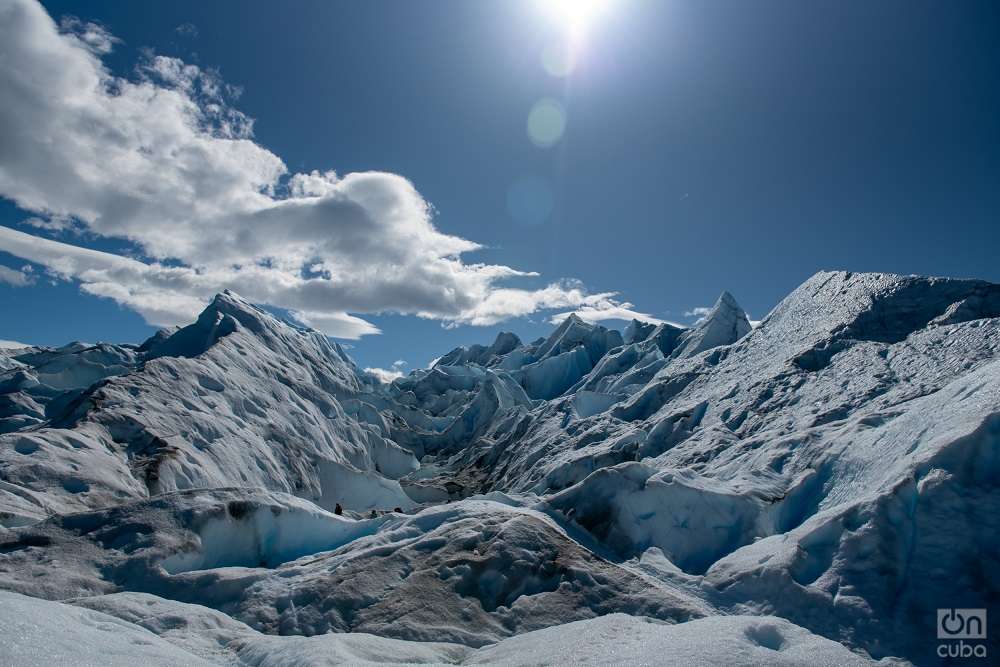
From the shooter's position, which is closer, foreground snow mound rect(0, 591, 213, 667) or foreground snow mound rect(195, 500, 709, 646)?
foreground snow mound rect(0, 591, 213, 667)

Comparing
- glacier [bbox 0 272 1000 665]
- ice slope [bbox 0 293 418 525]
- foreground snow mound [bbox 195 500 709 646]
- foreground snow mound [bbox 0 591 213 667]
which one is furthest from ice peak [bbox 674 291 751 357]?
foreground snow mound [bbox 0 591 213 667]

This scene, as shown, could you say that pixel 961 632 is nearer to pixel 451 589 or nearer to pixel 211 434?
pixel 451 589

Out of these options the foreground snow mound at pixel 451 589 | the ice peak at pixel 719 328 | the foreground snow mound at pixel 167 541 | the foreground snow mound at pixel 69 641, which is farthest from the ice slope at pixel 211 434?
the ice peak at pixel 719 328

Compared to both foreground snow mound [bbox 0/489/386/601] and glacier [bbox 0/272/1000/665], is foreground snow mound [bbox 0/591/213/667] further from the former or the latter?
foreground snow mound [bbox 0/489/386/601]

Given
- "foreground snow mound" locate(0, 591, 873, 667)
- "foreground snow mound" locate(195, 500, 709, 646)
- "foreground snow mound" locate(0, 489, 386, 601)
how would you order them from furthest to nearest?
"foreground snow mound" locate(0, 489, 386, 601) < "foreground snow mound" locate(195, 500, 709, 646) < "foreground snow mound" locate(0, 591, 873, 667)

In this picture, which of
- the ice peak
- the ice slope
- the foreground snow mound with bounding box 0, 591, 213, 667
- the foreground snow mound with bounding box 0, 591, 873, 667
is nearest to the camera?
the foreground snow mound with bounding box 0, 591, 213, 667

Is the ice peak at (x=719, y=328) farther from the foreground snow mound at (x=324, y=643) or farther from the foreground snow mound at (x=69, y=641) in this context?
the foreground snow mound at (x=69, y=641)

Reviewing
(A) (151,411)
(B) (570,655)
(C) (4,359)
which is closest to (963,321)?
(B) (570,655)

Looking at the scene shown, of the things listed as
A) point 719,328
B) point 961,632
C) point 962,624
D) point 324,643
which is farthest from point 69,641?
point 719,328

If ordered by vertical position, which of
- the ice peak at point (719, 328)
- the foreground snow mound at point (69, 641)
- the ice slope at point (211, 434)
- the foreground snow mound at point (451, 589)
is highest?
the ice peak at point (719, 328)
